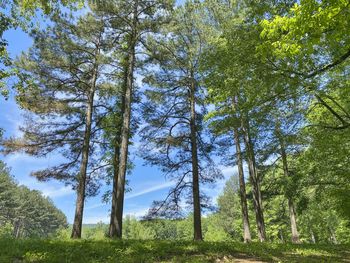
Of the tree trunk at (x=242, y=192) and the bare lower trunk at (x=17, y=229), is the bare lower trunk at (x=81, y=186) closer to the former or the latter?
the tree trunk at (x=242, y=192)

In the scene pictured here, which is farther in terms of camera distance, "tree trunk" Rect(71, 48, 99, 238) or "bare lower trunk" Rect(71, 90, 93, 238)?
"tree trunk" Rect(71, 48, 99, 238)

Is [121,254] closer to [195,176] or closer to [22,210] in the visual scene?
[195,176]

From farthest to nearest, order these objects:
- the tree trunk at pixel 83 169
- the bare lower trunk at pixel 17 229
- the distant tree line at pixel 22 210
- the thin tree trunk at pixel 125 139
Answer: the bare lower trunk at pixel 17 229, the distant tree line at pixel 22 210, the tree trunk at pixel 83 169, the thin tree trunk at pixel 125 139

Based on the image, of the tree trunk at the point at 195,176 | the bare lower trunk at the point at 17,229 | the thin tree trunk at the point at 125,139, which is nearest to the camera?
the thin tree trunk at the point at 125,139

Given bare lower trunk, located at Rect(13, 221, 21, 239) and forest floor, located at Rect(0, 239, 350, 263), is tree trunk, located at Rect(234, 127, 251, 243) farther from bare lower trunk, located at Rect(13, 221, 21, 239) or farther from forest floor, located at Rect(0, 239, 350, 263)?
bare lower trunk, located at Rect(13, 221, 21, 239)

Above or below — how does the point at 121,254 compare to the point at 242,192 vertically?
below

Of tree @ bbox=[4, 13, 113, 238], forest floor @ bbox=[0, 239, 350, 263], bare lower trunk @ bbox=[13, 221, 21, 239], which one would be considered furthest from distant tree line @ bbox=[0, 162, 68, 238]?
forest floor @ bbox=[0, 239, 350, 263]

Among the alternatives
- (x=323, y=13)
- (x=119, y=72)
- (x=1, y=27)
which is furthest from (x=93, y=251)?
(x=119, y=72)

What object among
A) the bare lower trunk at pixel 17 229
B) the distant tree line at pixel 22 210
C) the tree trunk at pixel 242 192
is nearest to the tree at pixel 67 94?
the tree trunk at pixel 242 192

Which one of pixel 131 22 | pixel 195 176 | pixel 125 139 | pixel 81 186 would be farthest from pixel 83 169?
pixel 131 22

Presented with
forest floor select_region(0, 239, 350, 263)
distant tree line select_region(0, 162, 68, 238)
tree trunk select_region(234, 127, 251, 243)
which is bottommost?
forest floor select_region(0, 239, 350, 263)

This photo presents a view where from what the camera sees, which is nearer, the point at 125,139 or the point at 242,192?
the point at 125,139

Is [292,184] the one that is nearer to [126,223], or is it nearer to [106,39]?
[106,39]

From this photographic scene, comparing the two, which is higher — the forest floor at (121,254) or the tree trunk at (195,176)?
the tree trunk at (195,176)
